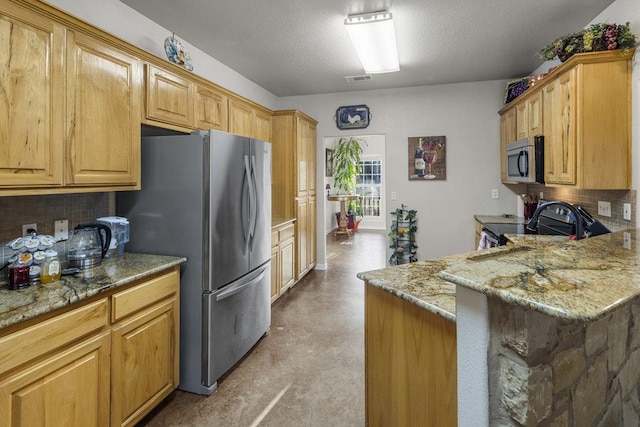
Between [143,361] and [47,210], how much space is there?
106 cm

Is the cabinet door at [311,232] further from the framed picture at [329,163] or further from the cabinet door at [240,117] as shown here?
the framed picture at [329,163]

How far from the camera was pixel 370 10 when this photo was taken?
2627 mm

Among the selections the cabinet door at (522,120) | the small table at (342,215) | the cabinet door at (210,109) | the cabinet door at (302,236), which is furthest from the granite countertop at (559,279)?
the small table at (342,215)

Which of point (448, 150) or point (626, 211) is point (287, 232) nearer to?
point (448, 150)

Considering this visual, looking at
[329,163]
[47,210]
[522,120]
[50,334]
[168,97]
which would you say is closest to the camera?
[50,334]

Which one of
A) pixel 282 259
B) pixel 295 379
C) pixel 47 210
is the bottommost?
pixel 295 379

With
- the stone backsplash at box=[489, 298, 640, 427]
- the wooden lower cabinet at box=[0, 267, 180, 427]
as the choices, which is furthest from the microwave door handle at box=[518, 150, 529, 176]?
the wooden lower cabinet at box=[0, 267, 180, 427]

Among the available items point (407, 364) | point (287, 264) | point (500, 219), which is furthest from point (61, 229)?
point (500, 219)

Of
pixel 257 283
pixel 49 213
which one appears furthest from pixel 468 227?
pixel 49 213

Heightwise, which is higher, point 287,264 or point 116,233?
point 116,233

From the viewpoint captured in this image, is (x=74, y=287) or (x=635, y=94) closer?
(x=74, y=287)

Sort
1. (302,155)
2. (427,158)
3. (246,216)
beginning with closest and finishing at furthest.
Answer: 1. (246,216)
2. (302,155)
3. (427,158)

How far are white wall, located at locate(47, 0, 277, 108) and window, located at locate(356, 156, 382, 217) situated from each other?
633 centimetres

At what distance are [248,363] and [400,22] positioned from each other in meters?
3.01
